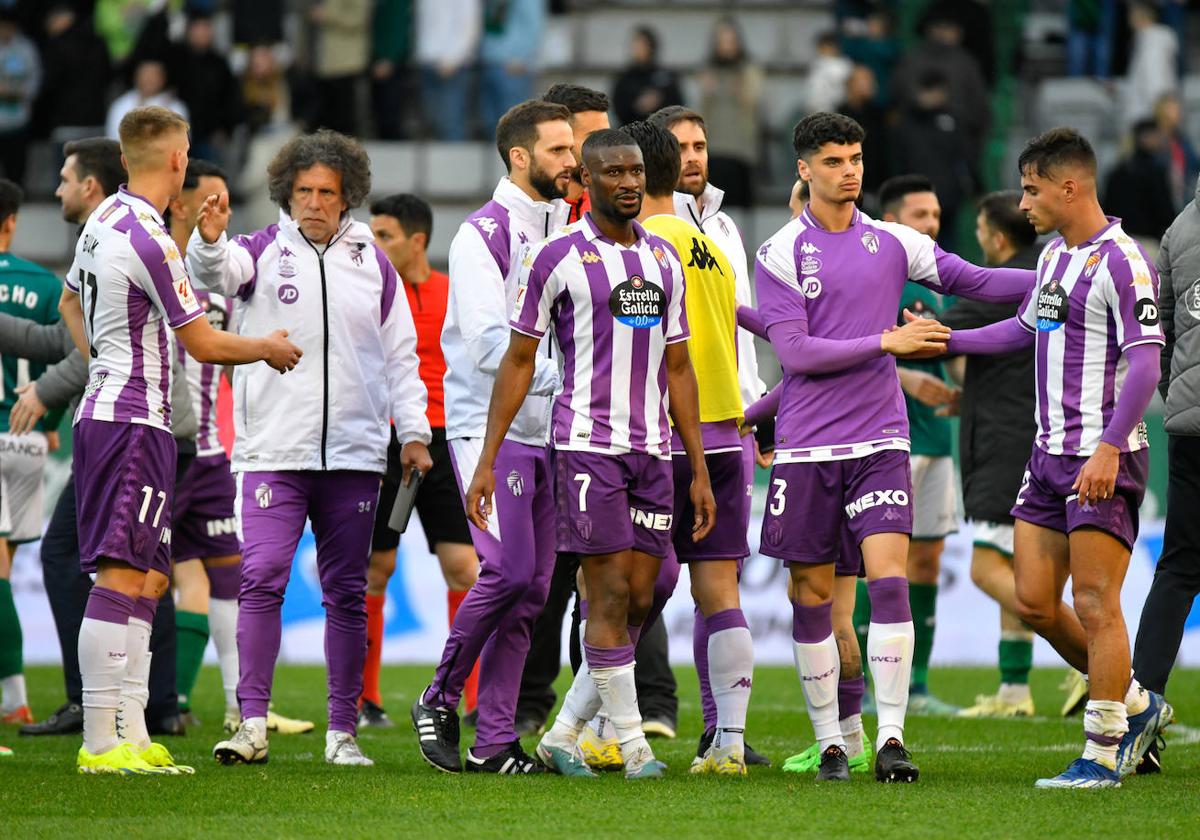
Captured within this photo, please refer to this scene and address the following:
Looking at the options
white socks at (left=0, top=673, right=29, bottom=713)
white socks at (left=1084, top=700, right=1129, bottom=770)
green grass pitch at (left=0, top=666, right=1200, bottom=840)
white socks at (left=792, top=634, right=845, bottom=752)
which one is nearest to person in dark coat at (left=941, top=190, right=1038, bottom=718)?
green grass pitch at (left=0, top=666, right=1200, bottom=840)

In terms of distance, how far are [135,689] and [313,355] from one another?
1.45 m

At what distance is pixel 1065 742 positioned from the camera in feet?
27.2

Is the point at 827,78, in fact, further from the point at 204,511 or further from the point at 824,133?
the point at 824,133

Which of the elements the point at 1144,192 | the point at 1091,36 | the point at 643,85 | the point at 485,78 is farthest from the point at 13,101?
the point at 1091,36

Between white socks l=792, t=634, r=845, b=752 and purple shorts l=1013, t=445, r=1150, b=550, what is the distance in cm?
88

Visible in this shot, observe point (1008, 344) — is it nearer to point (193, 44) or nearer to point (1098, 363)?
point (1098, 363)

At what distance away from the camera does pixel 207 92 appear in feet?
56.9

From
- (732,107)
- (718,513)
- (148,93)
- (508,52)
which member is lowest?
(718,513)

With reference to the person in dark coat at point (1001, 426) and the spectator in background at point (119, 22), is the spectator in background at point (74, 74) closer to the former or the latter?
the spectator in background at point (119, 22)

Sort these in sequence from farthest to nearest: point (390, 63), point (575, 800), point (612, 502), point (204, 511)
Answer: point (390, 63) < point (204, 511) < point (612, 502) < point (575, 800)

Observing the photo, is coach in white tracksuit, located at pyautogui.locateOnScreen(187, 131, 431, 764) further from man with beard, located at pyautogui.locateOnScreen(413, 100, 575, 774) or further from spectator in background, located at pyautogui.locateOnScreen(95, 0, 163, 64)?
spectator in background, located at pyautogui.locateOnScreen(95, 0, 163, 64)

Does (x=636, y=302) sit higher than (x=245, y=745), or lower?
higher

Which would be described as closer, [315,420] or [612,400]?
[612,400]

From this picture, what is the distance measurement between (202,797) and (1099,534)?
10.5 ft
